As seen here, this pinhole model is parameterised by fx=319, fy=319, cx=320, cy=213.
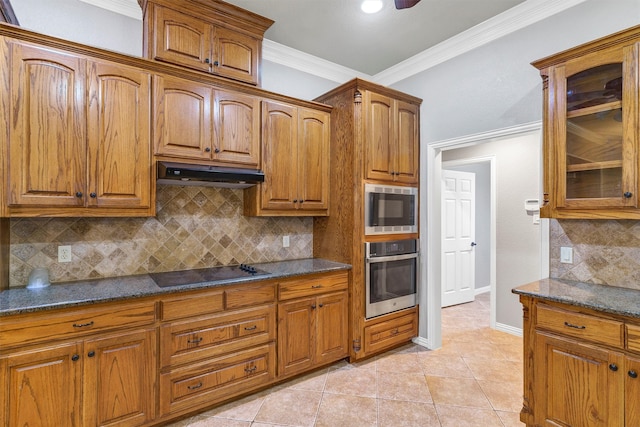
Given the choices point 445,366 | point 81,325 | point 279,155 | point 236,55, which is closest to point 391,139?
point 279,155

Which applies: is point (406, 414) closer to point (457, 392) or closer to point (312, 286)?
point (457, 392)

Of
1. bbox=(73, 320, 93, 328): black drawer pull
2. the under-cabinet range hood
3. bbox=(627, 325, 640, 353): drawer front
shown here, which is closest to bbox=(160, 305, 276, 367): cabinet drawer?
bbox=(73, 320, 93, 328): black drawer pull

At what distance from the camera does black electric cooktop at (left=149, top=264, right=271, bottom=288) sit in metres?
2.22

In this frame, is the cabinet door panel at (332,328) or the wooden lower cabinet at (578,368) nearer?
the wooden lower cabinet at (578,368)

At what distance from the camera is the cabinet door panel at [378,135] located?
9.57ft

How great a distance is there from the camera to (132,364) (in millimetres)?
1909

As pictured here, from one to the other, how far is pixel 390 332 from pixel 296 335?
1.04 m

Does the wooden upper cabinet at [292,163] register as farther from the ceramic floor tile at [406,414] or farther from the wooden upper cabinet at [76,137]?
the ceramic floor tile at [406,414]

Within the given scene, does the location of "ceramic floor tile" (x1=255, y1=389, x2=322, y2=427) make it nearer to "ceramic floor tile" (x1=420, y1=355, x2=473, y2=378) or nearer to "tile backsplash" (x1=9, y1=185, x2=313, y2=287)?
"ceramic floor tile" (x1=420, y1=355, x2=473, y2=378)

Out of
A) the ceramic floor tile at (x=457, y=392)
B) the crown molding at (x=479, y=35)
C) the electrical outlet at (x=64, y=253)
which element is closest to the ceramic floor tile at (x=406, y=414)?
the ceramic floor tile at (x=457, y=392)

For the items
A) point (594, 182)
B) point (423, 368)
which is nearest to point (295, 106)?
point (594, 182)

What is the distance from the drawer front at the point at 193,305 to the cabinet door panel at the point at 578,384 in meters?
2.07

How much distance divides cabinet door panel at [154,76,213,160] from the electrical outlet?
0.90m

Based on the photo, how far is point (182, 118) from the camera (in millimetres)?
2316
